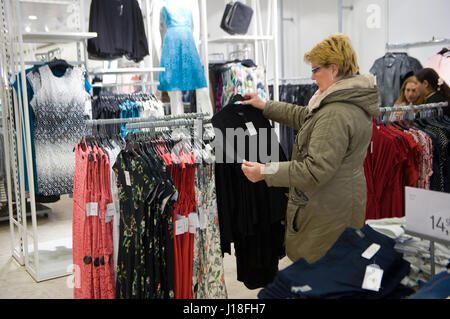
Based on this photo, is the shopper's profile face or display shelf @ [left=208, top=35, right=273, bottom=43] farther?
display shelf @ [left=208, top=35, right=273, bottom=43]

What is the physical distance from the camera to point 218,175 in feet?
8.15

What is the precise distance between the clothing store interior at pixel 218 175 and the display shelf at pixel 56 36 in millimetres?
19

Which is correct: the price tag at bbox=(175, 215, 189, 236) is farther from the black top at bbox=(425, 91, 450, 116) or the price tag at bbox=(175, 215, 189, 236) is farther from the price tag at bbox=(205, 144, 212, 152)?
the black top at bbox=(425, 91, 450, 116)

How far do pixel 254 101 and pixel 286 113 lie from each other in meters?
0.20

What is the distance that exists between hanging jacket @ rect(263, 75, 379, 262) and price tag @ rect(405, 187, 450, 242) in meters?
0.44

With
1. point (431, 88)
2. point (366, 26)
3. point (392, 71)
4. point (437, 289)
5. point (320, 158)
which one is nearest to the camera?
point (437, 289)

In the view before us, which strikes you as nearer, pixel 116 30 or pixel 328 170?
pixel 328 170

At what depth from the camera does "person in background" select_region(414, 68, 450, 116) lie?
397 cm

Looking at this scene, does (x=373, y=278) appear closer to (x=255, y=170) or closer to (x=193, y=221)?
(x=255, y=170)

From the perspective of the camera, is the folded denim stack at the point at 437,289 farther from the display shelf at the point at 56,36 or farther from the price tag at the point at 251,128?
the display shelf at the point at 56,36

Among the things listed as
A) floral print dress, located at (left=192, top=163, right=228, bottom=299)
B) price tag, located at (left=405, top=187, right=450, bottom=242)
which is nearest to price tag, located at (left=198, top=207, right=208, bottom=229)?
floral print dress, located at (left=192, top=163, right=228, bottom=299)

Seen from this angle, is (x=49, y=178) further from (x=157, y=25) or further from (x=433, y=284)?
(x=433, y=284)

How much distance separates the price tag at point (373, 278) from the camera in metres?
1.52

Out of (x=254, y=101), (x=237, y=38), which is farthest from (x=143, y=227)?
(x=237, y=38)
